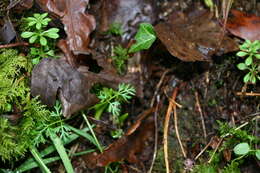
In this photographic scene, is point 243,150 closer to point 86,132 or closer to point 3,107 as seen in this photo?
point 86,132

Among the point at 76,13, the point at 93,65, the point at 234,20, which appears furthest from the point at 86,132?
the point at 234,20

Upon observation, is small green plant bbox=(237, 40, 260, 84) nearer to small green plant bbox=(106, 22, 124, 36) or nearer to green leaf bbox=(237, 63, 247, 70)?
green leaf bbox=(237, 63, 247, 70)

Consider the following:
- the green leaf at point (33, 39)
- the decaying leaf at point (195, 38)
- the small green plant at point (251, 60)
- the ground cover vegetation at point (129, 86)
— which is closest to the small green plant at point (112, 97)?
the ground cover vegetation at point (129, 86)

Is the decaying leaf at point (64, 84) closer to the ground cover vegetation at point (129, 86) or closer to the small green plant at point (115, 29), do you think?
the ground cover vegetation at point (129, 86)

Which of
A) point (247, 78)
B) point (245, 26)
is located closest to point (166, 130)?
point (247, 78)

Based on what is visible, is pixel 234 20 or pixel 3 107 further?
pixel 234 20

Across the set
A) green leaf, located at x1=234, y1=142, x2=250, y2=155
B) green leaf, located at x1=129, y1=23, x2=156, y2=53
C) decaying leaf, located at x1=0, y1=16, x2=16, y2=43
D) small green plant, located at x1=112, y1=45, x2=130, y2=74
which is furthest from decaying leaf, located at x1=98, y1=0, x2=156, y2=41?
green leaf, located at x1=234, y1=142, x2=250, y2=155

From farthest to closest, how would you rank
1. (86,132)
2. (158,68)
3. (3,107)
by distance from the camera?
(158,68)
(86,132)
(3,107)
